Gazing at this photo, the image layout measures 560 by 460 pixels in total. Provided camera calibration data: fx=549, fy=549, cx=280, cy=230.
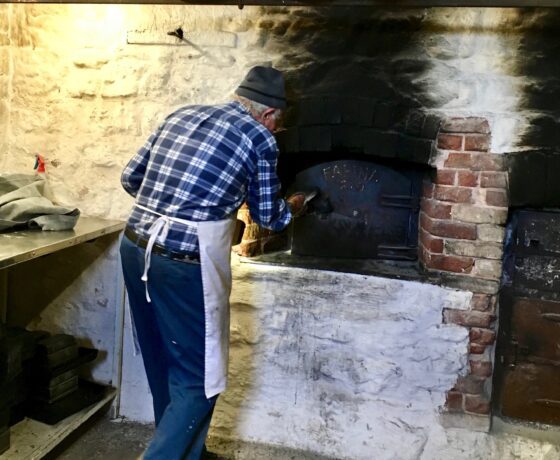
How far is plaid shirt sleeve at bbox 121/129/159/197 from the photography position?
6.29 feet

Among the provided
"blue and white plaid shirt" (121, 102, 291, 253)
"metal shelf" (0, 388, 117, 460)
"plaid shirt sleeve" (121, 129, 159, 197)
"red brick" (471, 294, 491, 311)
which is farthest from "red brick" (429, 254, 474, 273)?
"metal shelf" (0, 388, 117, 460)

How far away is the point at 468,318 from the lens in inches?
85.0

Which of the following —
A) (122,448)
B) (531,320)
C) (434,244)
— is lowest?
(122,448)

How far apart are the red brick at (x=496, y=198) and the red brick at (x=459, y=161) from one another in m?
0.13

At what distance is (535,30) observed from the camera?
2.01 metres

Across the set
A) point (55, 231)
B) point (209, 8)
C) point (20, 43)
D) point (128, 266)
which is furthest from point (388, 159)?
point (20, 43)

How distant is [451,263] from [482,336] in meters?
0.31

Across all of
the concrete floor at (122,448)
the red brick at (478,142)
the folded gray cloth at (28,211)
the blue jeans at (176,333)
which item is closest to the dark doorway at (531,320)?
the red brick at (478,142)

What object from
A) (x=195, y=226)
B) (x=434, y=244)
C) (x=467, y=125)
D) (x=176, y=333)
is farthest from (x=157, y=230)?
(x=467, y=125)

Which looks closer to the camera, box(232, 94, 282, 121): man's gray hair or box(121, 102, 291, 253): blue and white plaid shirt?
box(121, 102, 291, 253): blue and white plaid shirt

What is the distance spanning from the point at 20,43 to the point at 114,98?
535 millimetres

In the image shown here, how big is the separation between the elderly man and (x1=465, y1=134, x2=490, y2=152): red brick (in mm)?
752

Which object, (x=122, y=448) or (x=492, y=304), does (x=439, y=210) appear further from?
(x=122, y=448)

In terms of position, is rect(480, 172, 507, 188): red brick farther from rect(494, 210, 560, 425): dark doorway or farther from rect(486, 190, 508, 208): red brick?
rect(494, 210, 560, 425): dark doorway
